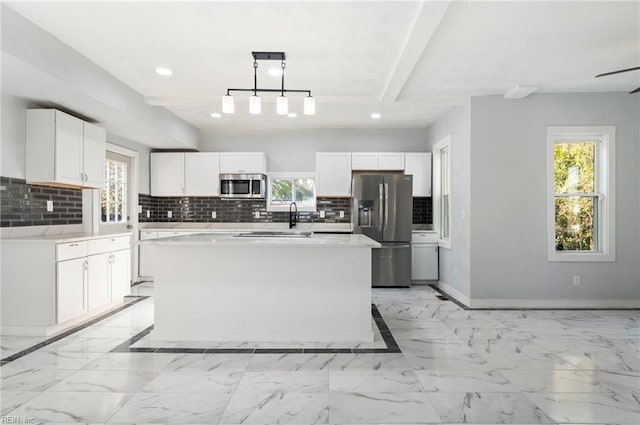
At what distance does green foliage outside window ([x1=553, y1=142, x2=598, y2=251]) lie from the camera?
14.7ft

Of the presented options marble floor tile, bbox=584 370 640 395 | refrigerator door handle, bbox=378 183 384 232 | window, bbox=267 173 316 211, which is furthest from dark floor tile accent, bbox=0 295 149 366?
marble floor tile, bbox=584 370 640 395

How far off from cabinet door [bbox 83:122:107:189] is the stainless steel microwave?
201 cm

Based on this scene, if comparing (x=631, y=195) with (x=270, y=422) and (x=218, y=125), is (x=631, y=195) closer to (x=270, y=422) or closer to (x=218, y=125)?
(x=270, y=422)

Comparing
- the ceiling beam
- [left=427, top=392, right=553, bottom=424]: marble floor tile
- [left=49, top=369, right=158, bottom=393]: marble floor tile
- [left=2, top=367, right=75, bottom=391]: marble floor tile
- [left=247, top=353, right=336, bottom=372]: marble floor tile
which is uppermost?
the ceiling beam

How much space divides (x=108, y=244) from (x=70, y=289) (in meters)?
0.72

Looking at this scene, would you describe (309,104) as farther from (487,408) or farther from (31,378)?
(31,378)

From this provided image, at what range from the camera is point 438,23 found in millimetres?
2643

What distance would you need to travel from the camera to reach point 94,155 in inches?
165

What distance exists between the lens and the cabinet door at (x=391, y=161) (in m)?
6.05

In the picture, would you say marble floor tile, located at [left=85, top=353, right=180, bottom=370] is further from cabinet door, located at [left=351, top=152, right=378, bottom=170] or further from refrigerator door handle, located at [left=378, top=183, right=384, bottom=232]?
cabinet door, located at [left=351, top=152, right=378, bottom=170]

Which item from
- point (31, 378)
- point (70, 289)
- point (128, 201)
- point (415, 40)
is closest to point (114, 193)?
point (128, 201)

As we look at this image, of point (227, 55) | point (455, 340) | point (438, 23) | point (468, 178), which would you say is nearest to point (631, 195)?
point (468, 178)

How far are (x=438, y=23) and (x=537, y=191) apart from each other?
2.68 metres

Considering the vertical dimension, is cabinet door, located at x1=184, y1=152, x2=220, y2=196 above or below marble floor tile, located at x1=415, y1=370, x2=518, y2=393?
above
